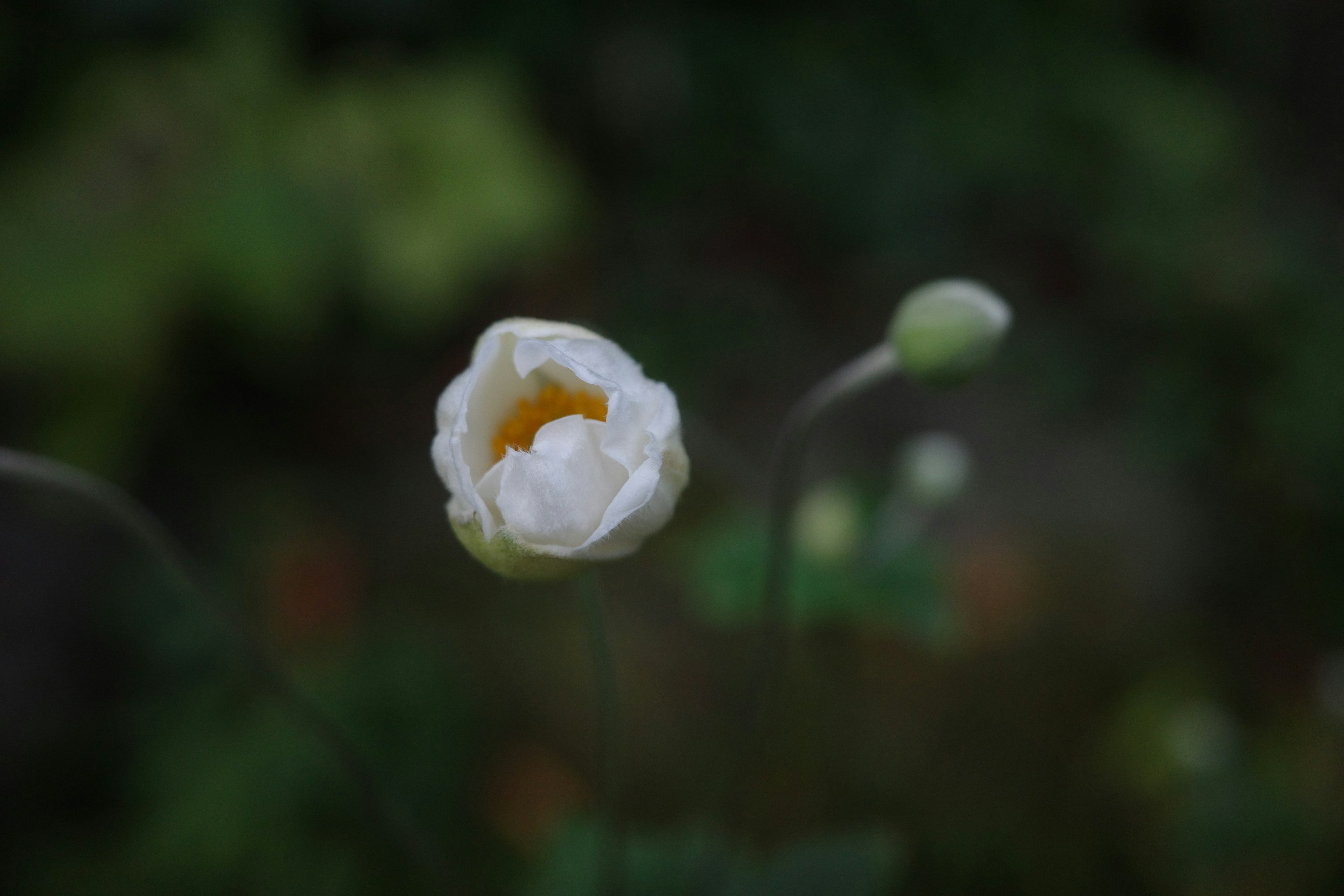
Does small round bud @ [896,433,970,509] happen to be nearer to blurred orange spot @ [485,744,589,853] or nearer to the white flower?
the white flower

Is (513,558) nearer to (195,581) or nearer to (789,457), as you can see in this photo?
(789,457)

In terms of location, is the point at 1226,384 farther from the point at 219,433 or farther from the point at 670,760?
the point at 219,433

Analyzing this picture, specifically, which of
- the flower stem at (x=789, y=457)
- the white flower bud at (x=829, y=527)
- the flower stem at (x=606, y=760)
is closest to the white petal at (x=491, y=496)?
the flower stem at (x=606, y=760)

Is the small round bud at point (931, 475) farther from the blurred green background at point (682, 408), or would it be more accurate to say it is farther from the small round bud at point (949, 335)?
the small round bud at point (949, 335)

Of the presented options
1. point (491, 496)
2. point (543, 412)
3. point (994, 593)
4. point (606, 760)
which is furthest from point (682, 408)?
point (491, 496)

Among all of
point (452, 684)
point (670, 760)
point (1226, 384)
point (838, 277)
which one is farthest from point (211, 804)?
point (1226, 384)
